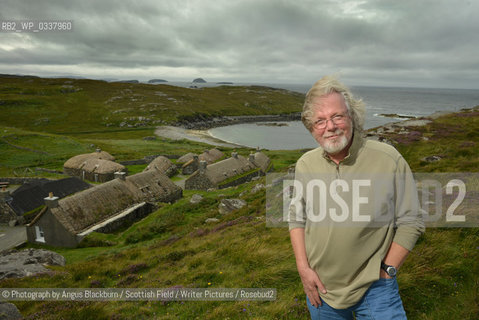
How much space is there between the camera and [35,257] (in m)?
15.3

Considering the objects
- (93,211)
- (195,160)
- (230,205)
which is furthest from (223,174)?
(93,211)

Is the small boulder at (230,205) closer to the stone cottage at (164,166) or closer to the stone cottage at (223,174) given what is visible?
→ the stone cottage at (223,174)

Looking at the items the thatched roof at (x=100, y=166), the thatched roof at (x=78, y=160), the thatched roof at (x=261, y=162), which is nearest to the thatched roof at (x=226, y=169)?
the thatched roof at (x=261, y=162)

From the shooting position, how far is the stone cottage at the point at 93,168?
5072 cm

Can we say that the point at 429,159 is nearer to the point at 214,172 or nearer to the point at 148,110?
the point at 214,172

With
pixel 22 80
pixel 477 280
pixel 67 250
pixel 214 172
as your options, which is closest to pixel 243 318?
pixel 477 280

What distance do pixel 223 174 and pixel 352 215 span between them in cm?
4023

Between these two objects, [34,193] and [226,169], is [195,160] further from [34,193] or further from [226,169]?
[34,193]

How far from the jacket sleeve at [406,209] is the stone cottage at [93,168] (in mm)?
54923

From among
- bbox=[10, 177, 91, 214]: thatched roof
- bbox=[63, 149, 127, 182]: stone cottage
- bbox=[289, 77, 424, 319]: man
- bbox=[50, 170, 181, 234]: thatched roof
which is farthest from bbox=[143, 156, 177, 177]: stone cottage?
bbox=[289, 77, 424, 319]: man

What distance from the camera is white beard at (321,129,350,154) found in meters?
3.05

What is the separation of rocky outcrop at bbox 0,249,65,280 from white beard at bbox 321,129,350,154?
1569 centimetres

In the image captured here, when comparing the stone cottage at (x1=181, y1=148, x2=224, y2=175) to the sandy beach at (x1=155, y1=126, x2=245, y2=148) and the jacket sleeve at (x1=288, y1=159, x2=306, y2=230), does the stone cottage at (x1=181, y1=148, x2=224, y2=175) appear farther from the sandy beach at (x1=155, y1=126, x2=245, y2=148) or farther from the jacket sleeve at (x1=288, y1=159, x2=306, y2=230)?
the jacket sleeve at (x1=288, y1=159, x2=306, y2=230)

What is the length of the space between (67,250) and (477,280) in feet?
88.6
